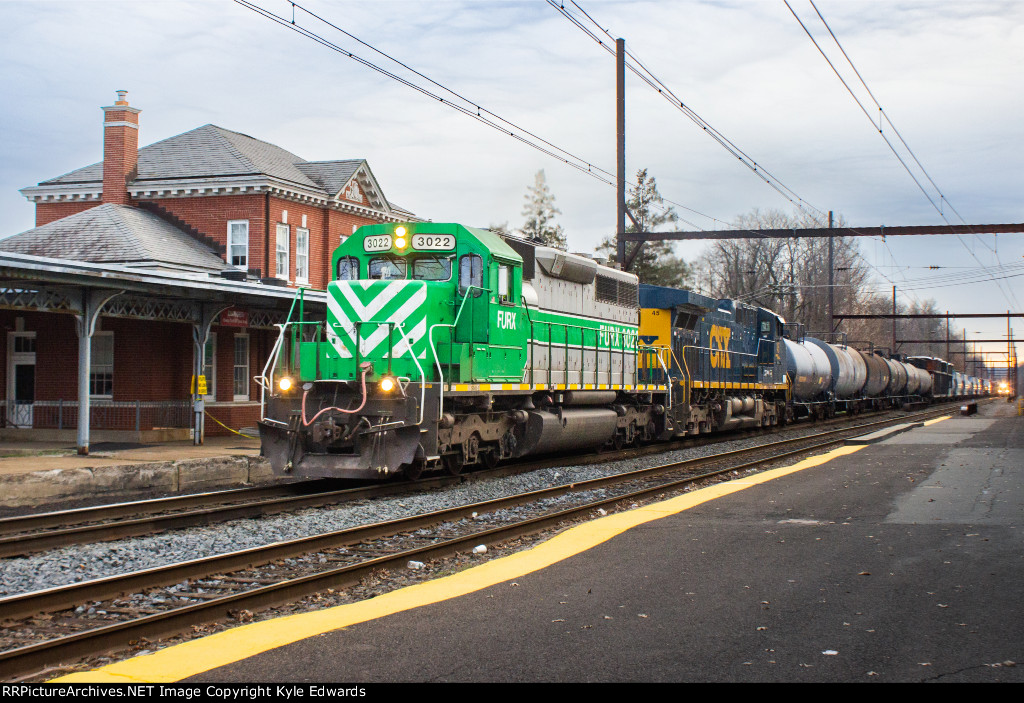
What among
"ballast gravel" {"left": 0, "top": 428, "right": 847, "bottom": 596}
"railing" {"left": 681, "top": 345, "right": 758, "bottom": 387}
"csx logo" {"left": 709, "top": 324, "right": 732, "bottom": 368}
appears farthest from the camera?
"csx logo" {"left": 709, "top": 324, "right": 732, "bottom": 368}

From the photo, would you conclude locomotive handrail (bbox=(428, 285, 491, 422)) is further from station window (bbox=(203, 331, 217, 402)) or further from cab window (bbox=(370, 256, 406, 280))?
station window (bbox=(203, 331, 217, 402))

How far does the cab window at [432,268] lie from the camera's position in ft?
44.3

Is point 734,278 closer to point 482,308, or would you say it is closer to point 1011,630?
point 482,308

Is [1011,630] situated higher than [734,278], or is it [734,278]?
[734,278]

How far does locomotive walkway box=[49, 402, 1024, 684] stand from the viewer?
15.7 feet

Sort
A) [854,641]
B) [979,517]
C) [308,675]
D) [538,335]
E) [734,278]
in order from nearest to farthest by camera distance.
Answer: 1. [308,675]
2. [854,641]
3. [979,517]
4. [538,335]
5. [734,278]

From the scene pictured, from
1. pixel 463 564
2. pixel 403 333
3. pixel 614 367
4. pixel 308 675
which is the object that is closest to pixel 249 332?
pixel 614 367

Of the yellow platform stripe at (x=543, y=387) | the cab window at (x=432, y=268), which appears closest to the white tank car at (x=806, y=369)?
the yellow platform stripe at (x=543, y=387)

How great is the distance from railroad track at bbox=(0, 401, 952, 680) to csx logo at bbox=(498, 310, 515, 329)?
2.99 m

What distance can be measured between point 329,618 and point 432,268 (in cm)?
819

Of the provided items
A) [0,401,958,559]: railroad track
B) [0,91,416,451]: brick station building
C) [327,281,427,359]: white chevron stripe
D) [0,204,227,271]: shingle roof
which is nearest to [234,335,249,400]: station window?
[0,91,416,451]: brick station building

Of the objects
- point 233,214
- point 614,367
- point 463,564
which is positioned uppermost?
point 233,214

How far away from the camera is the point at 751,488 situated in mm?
12352

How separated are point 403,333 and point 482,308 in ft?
4.10
